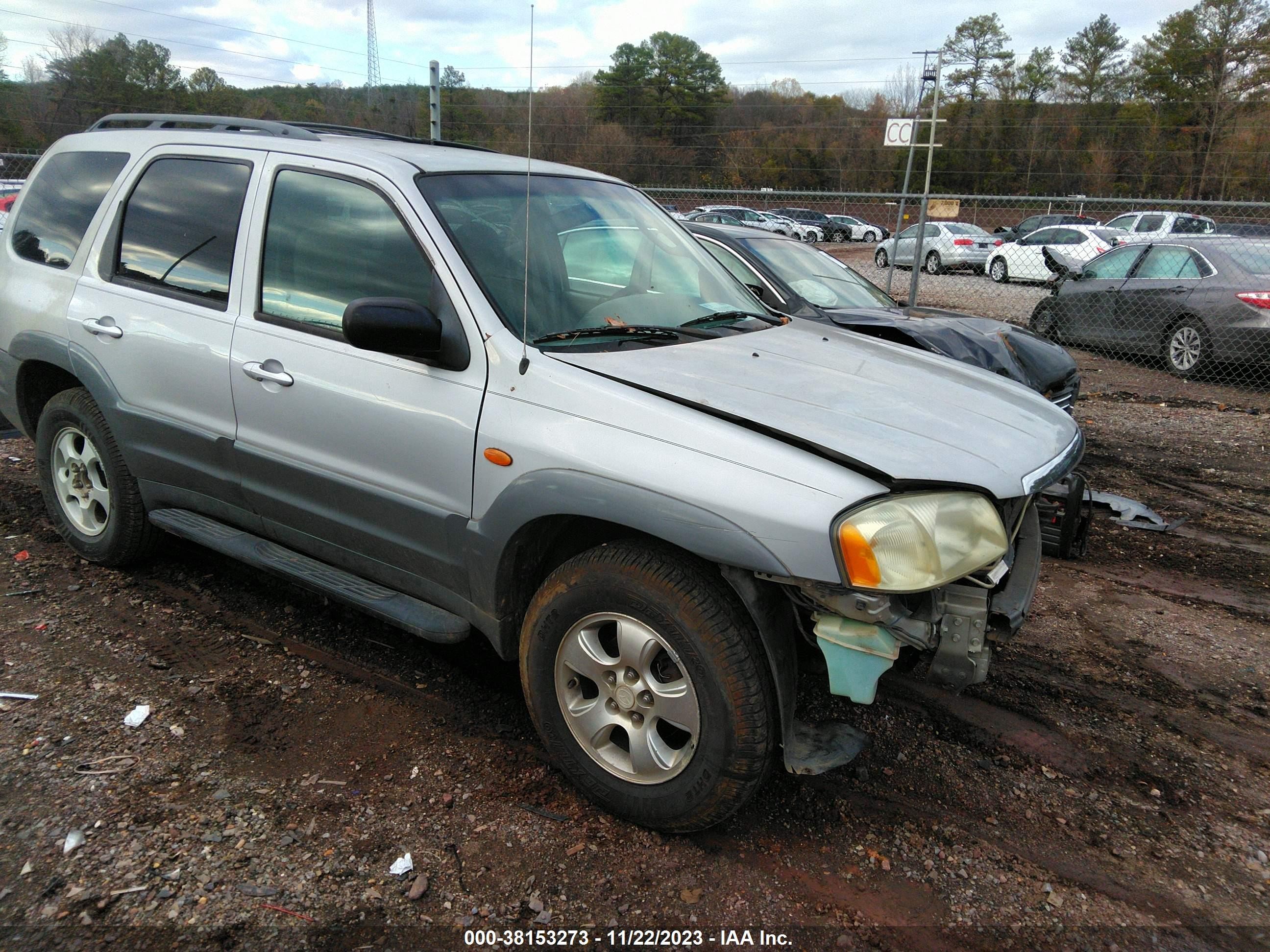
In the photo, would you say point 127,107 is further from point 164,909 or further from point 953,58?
point 164,909

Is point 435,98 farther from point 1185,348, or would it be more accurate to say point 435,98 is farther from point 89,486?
point 1185,348

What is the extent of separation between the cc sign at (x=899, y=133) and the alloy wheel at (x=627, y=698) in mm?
10074

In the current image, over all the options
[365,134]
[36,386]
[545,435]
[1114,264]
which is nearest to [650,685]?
[545,435]

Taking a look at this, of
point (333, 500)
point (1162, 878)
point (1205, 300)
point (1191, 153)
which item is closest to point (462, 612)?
point (333, 500)

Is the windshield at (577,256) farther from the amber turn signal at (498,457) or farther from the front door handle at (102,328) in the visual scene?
the front door handle at (102,328)

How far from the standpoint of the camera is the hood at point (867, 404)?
2389 mm

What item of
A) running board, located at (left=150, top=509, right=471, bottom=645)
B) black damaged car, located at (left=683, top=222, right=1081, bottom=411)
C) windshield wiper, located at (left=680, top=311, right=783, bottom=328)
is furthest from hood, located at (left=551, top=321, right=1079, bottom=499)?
black damaged car, located at (left=683, top=222, right=1081, bottom=411)

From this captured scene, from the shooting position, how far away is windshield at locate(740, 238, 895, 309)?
21.9 ft

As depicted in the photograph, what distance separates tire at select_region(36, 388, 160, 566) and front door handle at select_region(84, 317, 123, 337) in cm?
38

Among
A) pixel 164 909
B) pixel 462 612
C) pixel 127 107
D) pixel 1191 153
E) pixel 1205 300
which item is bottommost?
pixel 164 909

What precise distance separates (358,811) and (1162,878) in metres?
2.42

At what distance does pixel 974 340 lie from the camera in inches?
245

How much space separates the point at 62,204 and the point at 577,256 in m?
2.65

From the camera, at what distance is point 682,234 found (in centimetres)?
389
